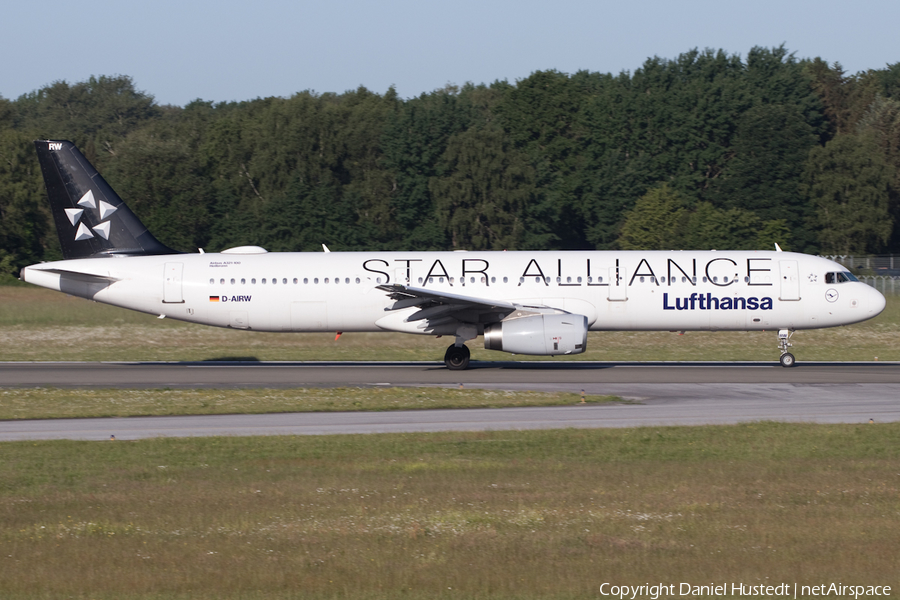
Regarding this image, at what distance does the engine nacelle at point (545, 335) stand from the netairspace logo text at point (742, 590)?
786 inches

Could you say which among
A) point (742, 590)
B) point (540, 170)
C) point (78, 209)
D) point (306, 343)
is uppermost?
point (540, 170)

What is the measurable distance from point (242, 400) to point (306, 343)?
17.9 meters

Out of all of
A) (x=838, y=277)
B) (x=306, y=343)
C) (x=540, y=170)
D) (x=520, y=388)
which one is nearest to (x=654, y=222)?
(x=540, y=170)

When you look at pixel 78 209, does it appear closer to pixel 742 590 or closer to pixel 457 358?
pixel 457 358

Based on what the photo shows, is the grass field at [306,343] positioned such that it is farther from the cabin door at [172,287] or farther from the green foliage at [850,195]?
the green foliage at [850,195]

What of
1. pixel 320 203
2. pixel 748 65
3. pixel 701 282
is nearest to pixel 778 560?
pixel 701 282

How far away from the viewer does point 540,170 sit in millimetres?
88312

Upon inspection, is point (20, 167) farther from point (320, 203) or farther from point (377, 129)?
point (377, 129)

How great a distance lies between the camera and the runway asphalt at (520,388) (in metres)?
21.4

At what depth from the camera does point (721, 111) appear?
92.4 meters

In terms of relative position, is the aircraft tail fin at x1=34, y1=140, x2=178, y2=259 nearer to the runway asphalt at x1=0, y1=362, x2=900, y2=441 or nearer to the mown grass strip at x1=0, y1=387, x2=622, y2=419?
the runway asphalt at x1=0, y1=362, x2=900, y2=441

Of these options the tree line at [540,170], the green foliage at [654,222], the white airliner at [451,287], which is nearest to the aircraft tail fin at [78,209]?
the white airliner at [451,287]

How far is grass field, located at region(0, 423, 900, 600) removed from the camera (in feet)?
34.8

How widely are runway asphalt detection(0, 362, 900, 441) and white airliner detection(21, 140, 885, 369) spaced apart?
5.67 ft
